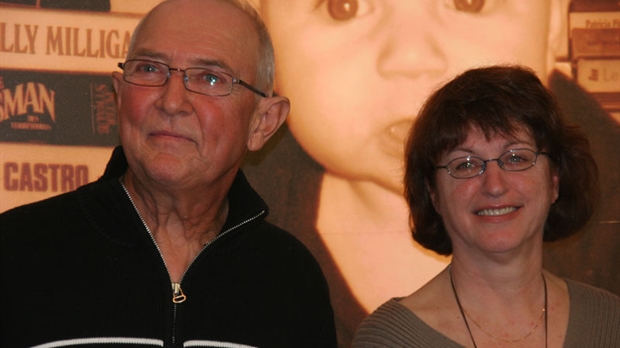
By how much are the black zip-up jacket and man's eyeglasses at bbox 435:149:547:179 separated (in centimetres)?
53

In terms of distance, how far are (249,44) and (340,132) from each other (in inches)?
37.3

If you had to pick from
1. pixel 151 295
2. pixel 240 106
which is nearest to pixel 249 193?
pixel 240 106

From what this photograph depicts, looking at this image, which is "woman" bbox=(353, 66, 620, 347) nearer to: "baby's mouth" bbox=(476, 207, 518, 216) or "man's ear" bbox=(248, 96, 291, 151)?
"baby's mouth" bbox=(476, 207, 518, 216)

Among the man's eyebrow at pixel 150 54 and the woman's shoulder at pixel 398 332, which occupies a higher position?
the man's eyebrow at pixel 150 54

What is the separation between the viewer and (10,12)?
3045 mm

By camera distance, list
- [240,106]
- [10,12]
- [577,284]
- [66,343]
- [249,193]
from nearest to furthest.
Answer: [66,343] → [240,106] → [249,193] → [577,284] → [10,12]

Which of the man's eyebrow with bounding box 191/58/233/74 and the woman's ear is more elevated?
the man's eyebrow with bounding box 191/58/233/74

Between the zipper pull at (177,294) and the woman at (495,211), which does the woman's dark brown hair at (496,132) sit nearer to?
the woman at (495,211)

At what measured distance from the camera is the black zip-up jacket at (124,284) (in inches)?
82.0

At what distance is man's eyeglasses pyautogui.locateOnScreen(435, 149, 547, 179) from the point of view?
243cm

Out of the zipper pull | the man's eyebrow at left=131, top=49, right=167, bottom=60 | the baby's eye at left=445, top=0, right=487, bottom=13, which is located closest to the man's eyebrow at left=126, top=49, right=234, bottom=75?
the man's eyebrow at left=131, top=49, right=167, bottom=60

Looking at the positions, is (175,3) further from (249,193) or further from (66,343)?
(66,343)

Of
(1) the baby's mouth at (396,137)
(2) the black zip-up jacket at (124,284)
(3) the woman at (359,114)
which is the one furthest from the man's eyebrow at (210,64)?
(1) the baby's mouth at (396,137)

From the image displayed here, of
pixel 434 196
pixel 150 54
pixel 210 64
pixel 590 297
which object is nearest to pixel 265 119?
pixel 210 64
